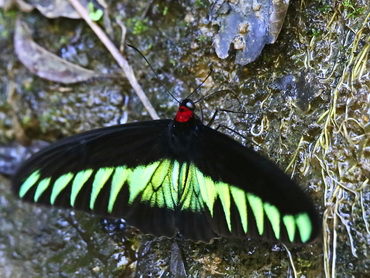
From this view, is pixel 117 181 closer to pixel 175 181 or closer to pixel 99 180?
pixel 99 180

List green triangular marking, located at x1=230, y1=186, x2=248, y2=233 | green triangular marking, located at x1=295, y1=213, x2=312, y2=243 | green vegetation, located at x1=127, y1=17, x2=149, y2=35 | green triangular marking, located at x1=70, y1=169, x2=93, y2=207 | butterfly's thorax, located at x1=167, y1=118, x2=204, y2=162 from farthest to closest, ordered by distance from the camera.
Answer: green vegetation, located at x1=127, y1=17, x2=149, y2=35
green triangular marking, located at x1=70, y1=169, x2=93, y2=207
butterfly's thorax, located at x1=167, y1=118, x2=204, y2=162
green triangular marking, located at x1=230, y1=186, x2=248, y2=233
green triangular marking, located at x1=295, y1=213, x2=312, y2=243

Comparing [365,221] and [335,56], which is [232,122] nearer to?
[335,56]

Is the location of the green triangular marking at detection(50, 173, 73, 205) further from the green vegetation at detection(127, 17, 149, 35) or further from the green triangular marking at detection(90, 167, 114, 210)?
the green vegetation at detection(127, 17, 149, 35)

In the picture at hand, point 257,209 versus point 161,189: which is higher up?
point 161,189

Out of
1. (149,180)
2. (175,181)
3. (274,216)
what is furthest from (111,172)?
(274,216)

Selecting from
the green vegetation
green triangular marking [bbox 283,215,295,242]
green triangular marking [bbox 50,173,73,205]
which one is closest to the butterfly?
green triangular marking [bbox 50,173,73,205]

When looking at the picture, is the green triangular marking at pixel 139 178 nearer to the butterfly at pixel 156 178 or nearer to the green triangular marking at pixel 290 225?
the butterfly at pixel 156 178

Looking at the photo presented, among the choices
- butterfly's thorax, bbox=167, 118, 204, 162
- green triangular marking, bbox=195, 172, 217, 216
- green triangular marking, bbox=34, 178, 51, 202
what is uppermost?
butterfly's thorax, bbox=167, 118, 204, 162
